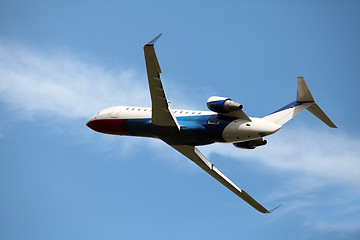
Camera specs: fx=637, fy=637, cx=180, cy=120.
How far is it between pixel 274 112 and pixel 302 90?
2.51 meters

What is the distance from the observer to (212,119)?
4294 centimetres

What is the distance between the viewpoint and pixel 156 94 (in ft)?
136

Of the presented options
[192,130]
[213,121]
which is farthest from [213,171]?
[213,121]

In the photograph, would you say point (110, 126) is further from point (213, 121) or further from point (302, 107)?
point (302, 107)

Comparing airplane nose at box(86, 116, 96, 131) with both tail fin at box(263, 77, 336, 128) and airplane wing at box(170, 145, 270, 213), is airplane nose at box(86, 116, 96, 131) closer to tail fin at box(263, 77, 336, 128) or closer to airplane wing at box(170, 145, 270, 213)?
airplane wing at box(170, 145, 270, 213)

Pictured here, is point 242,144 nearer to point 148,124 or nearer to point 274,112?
point 274,112

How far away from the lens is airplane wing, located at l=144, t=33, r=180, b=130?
38.4 meters

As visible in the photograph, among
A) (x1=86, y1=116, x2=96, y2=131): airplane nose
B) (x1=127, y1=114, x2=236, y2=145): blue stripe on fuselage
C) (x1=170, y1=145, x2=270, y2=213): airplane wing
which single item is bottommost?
(x1=170, y1=145, x2=270, y2=213): airplane wing

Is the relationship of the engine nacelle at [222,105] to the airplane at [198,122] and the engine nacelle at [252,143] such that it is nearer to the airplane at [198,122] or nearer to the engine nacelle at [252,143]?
the airplane at [198,122]

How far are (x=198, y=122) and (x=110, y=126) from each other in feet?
26.6

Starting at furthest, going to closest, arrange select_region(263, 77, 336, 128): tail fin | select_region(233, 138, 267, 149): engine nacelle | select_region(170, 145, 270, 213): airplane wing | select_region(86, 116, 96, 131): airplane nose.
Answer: select_region(86, 116, 96, 131): airplane nose < select_region(170, 145, 270, 213): airplane wing < select_region(233, 138, 267, 149): engine nacelle < select_region(263, 77, 336, 128): tail fin

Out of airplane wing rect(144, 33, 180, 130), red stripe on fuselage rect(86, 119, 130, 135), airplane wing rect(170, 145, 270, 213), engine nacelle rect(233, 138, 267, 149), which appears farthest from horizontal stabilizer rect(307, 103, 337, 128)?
red stripe on fuselage rect(86, 119, 130, 135)

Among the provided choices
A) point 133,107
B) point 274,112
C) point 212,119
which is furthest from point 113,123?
point 274,112

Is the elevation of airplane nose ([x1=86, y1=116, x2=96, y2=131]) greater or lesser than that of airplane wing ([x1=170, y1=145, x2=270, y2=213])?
greater
